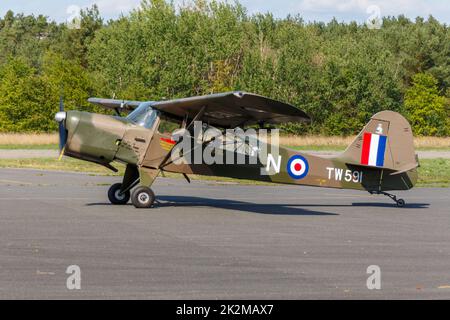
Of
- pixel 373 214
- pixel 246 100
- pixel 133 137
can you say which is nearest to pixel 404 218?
pixel 373 214

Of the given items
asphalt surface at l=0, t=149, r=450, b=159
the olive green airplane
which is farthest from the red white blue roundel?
asphalt surface at l=0, t=149, r=450, b=159

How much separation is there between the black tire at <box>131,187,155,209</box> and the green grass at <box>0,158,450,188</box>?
31.8ft

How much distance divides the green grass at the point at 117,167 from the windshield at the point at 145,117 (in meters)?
9.43

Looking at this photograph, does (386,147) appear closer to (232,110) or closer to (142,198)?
(232,110)

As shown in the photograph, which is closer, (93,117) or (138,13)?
(93,117)

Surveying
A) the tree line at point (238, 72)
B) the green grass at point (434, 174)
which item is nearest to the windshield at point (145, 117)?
the green grass at point (434, 174)

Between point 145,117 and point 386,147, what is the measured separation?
551 cm

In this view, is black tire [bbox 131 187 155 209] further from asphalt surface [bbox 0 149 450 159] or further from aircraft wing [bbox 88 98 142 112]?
asphalt surface [bbox 0 149 450 159]

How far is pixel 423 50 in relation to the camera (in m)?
83.4

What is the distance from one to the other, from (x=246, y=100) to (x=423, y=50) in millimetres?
70691

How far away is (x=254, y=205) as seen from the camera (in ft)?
63.6
